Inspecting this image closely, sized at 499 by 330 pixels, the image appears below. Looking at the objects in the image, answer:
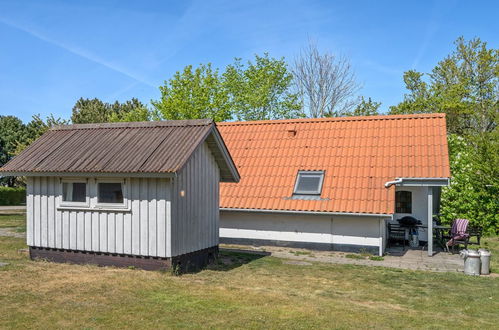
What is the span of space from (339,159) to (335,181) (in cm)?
133

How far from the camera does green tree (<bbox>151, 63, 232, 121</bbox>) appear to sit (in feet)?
142

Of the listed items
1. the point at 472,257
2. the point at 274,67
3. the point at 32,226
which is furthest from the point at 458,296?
the point at 274,67

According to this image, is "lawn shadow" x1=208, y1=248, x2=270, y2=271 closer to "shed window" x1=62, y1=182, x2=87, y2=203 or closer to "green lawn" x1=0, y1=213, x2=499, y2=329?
"green lawn" x1=0, y1=213, x2=499, y2=329

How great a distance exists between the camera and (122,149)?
13008 mm

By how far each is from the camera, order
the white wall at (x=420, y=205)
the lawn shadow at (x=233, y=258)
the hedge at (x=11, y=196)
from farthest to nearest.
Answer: the hedge at (x=11, y=196) → the white wall at (x=420, y=205) → the lawn shadow at (x=233, y=258)

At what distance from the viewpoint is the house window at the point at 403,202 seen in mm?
19812

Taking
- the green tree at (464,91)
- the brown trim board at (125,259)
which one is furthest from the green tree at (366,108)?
the brown trim board at (125,259)

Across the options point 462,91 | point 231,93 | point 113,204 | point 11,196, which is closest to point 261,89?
point 231,93

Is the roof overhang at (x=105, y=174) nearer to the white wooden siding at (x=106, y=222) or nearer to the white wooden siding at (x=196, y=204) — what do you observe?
the white wooden siding at (x=106, y=222)

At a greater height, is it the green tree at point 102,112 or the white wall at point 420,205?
the green tree at point 102,112

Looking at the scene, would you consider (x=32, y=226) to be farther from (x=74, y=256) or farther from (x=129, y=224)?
(x=129, y=224)

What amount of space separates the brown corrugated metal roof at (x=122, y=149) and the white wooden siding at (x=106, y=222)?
509 millimetres

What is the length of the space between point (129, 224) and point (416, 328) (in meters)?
7.50

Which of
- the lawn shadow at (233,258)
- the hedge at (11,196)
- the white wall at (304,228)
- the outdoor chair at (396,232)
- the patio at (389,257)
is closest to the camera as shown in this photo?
the lawn shadow at (233,258)
